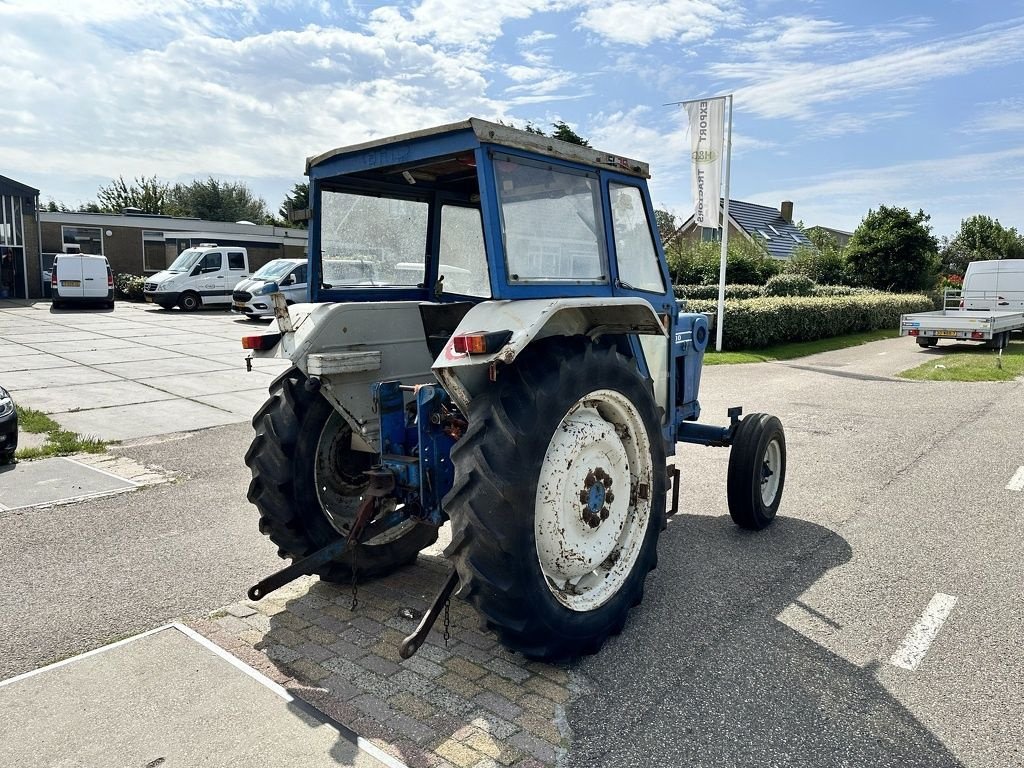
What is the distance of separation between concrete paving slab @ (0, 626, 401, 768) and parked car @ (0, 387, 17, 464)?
4.10m

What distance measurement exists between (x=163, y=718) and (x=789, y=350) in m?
15.7

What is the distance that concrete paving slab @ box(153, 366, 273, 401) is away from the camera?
1051cm

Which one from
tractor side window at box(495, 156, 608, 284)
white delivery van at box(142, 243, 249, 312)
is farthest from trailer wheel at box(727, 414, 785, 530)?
white delivery van at box(142, 243, 249, 312)

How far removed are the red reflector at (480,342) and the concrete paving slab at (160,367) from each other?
10.2 meters

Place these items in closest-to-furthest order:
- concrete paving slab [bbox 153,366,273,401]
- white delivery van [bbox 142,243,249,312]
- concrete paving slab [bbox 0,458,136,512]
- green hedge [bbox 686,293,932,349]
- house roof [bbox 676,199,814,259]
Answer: concrete paving slab [bbox 0,458,136,512]
concrete paving slab [bbox 153,366,273,401]
green hedge [bbox 686,293,932,349]
white delivery van [bbox 142,243,249,312]
house roof [bbox 676,199,814,259]

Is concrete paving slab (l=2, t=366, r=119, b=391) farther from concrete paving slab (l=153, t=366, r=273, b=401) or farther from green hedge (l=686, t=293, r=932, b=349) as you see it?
green hedge (l=686, t=293, r=932, b=349)

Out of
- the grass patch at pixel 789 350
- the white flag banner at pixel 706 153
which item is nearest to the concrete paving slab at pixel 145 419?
the grass patch at pixel 789 350

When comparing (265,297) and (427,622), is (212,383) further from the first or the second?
(265,297)

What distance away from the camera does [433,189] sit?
440cm

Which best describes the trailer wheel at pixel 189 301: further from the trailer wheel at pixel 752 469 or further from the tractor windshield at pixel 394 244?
the trailer wheel at pixel 752 469

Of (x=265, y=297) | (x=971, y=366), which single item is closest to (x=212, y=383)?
(x=265, y=297)

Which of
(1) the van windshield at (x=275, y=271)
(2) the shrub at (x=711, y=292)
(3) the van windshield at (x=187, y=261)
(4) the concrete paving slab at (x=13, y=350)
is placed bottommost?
(4) the concrete paving slab at (x=13, y=350)

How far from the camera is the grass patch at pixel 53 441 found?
687cm

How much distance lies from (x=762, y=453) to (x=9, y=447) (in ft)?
20.7
